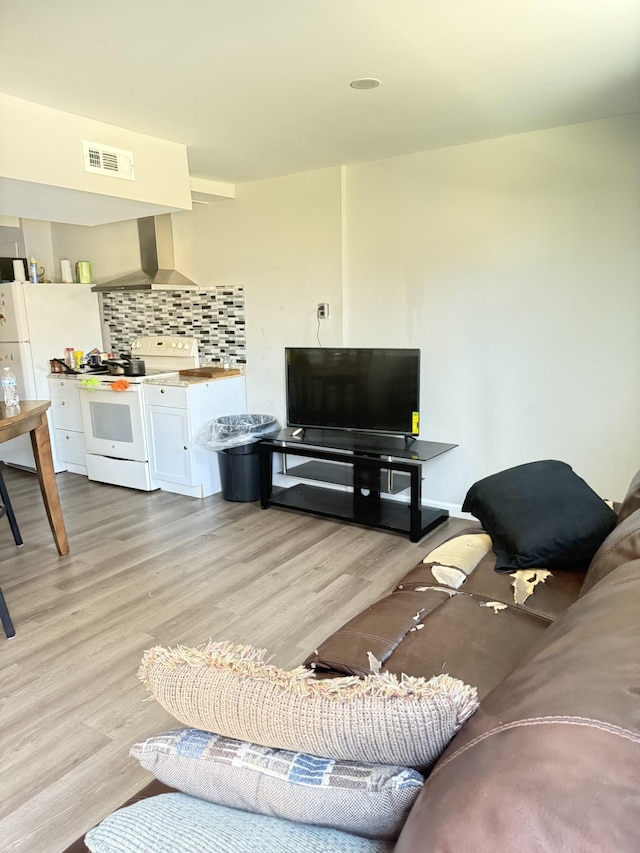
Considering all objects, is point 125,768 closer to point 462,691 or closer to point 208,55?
point 462,691

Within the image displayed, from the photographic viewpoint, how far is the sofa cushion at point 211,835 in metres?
0.75

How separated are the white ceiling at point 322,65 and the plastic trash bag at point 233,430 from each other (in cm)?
194

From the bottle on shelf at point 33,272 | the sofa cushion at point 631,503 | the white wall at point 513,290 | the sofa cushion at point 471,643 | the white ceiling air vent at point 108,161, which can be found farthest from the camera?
the bottle on shelf at point 33,272

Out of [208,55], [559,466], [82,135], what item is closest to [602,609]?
[559,466]

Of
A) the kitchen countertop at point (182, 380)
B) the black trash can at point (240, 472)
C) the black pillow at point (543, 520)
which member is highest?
the kitchen countertop at point (182, 380)

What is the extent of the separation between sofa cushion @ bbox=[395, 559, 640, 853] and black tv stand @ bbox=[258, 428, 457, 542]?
2667 millimetres

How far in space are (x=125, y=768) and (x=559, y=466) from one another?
1926mm

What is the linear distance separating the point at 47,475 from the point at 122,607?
0.97 metres

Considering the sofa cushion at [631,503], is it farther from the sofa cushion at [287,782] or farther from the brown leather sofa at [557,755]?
the sofa cushion at [287,782]

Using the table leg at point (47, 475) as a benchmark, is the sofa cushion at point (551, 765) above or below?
above

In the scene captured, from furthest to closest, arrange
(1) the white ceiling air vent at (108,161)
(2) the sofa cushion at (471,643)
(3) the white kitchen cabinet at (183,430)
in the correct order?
(3) the white kitchen cabinet at (183,430) → (1) the white ceiling air vent at (108,161) → (2) the sofa cushion at (471,643)

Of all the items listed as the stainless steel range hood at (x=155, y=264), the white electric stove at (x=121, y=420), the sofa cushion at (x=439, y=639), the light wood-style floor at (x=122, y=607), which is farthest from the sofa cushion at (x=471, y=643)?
the stainless steel range hood at (x=155, y=264)

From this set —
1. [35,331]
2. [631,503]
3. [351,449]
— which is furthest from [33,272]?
[631,503]

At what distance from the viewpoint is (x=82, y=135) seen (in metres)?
2.92
